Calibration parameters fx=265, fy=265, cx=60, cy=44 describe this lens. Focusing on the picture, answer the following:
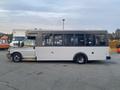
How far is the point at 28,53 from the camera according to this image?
20.0m

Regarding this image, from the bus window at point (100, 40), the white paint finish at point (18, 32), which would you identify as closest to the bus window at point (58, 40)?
the bus window at point (100, 40)

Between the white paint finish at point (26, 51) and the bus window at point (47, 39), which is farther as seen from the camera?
the white paint finish at point (26, 51)

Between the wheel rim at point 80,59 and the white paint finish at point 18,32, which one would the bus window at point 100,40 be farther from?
the white paint finish at point 18,32

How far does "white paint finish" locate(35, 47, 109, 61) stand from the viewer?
19.2 m

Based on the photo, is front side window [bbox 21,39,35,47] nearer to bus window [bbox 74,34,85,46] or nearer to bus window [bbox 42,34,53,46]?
bus window [bbox 42,34,53,46]

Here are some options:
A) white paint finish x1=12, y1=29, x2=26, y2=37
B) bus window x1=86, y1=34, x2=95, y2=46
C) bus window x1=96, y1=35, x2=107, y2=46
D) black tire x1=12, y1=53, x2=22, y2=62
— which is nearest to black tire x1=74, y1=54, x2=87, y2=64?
bus window x1=86, y1=34, x2=95, y2=46

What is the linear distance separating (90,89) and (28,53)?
11316mm

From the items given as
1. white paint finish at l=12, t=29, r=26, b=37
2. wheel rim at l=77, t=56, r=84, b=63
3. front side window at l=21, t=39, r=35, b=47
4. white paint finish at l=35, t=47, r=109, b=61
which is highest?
white paint finish at l=12, t=29, r=26, b=37

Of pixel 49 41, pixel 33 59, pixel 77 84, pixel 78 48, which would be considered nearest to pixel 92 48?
pixel 78 48

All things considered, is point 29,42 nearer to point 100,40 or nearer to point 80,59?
point 80,59

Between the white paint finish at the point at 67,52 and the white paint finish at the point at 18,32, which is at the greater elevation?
the white paint finish at the point at 18,32

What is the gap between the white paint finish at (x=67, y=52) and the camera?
1917 cm

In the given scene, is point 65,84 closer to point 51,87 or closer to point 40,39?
point 51,87

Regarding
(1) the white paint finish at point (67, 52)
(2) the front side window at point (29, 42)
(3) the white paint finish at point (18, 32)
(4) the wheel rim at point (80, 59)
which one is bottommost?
(4) the wheel rim at point (80, 59)
